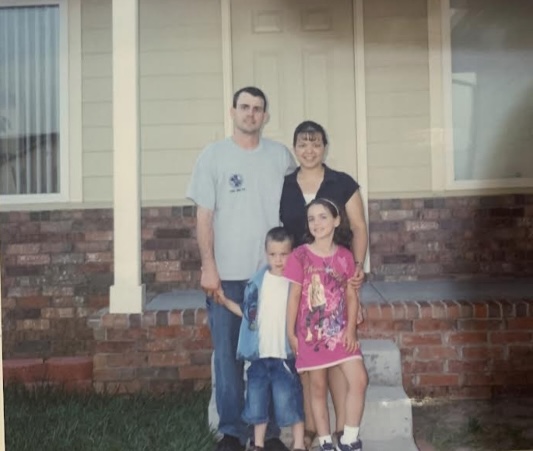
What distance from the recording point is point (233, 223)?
244cm

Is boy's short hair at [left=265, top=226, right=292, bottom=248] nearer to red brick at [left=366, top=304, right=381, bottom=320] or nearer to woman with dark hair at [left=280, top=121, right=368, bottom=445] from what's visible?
woman with dark hair at [left=280, top=121, right=368, bottom=445]

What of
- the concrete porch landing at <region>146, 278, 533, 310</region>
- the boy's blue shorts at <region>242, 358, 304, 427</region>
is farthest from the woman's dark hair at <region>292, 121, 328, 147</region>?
the boy's blue shorts at <region>242, 358, 304, 427</region>

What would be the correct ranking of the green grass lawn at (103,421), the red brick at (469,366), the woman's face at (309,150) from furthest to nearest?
1. the red brick at (469,366)
2. the woman's face at (309,150)
3. the green grass lawn at (103,421)

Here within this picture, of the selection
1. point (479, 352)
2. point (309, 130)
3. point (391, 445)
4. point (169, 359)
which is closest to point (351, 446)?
point (391, 445)

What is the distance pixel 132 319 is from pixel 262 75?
1070 millimetres

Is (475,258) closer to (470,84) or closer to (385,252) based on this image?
(385,252)

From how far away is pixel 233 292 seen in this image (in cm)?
247

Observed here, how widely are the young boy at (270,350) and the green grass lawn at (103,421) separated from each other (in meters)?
0.21

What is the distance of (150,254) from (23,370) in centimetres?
62

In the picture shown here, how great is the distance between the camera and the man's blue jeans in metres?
2.46

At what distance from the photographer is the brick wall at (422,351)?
101 inches

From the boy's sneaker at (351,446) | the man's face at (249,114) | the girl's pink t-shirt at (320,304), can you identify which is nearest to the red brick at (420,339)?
the girl's pink t-shirt at (320,304)

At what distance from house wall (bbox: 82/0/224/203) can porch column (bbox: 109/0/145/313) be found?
0.03 meters

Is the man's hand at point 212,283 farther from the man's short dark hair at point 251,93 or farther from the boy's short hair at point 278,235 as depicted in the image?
the man's short dark hair at point 251,93
